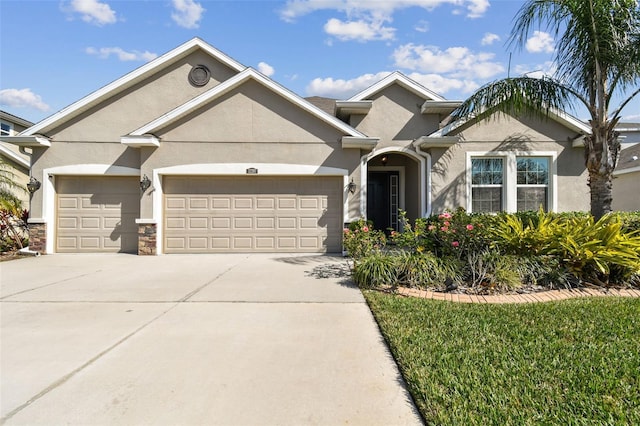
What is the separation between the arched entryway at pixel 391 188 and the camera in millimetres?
12336

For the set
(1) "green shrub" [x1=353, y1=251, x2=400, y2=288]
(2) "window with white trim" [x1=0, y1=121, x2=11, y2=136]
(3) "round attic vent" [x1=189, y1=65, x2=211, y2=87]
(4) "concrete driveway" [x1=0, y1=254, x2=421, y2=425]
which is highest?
(3) "round attic vent" [x1=189, y1=65, x2=211, y2=87]

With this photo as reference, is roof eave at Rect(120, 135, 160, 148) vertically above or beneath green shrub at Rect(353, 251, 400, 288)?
above

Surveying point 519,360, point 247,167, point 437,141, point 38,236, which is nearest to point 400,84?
point 437,141

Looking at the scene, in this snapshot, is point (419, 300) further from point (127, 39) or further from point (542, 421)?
point (127, 39)

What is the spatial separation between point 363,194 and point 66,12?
34.5 feet

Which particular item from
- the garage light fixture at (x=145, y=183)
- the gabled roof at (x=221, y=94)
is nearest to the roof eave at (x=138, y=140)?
the gabled roof at (x=221, y=94)

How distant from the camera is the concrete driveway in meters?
2.59

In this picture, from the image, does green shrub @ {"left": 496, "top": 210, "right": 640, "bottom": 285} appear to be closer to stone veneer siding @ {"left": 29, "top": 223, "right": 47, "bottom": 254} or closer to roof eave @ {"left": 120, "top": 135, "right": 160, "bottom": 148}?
roof eave @ {"left": 120, "top": 135, "right": 160, "bottom": 148}

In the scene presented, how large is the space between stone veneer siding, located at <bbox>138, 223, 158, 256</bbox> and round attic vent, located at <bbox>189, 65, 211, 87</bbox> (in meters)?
5.44

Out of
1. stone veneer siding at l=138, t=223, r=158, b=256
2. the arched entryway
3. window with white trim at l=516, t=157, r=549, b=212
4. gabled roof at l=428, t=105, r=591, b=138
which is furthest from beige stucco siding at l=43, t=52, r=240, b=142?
window with white trim at l=516, t=157, r=549, b=212

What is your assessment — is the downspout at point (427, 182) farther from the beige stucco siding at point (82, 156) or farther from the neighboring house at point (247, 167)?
the beige stucco siding at point (82, 156)

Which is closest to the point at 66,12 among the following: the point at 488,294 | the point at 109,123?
the point at 109,123

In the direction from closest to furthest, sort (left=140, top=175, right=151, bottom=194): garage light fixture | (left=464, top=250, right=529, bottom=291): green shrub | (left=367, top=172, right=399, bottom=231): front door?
(left=464, top=250, right=529, bottom=291): green shrub → (left=140, top=175, right=151, bottom=194): garage light fixture → (left=367, top=172, right=399, bottom=231): front door

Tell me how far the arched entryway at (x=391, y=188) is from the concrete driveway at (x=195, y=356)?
688 cm
